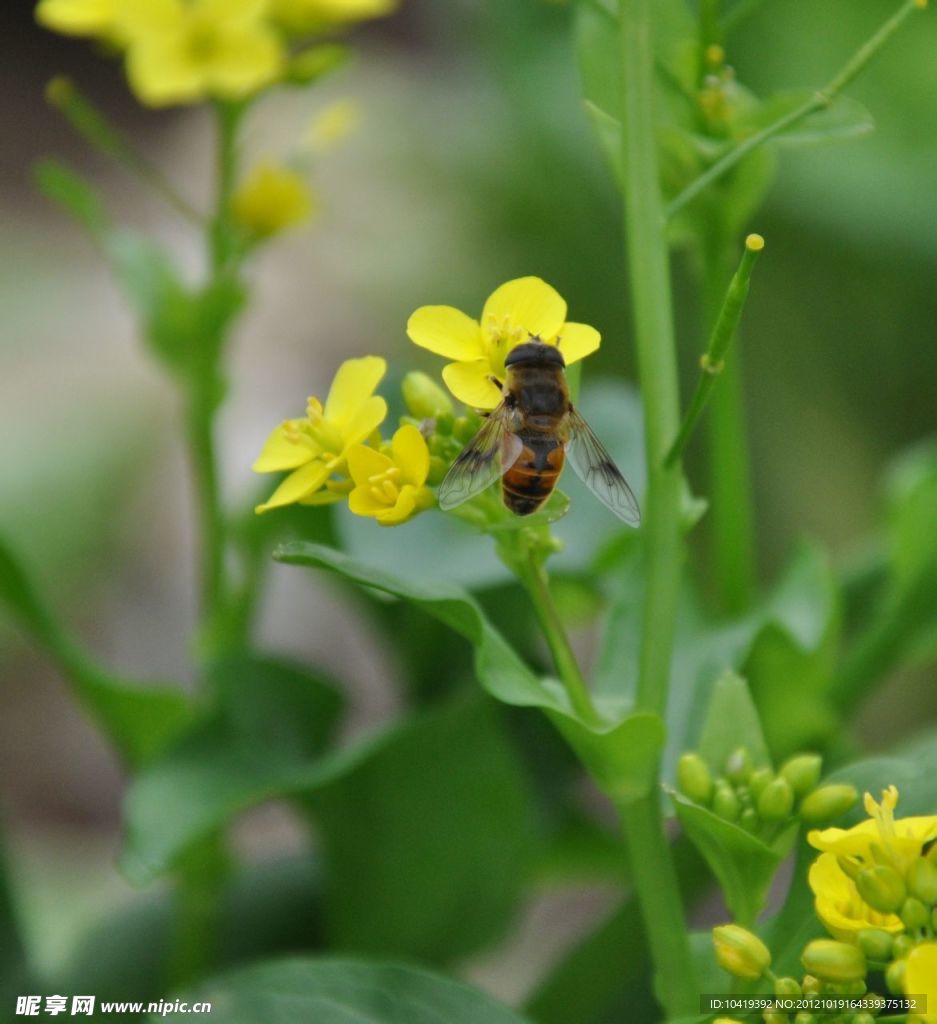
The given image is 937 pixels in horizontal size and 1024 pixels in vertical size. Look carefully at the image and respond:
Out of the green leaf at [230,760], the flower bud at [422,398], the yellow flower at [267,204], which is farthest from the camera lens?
the yellow flower at [267,204]

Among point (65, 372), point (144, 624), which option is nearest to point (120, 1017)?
point (144, 624)

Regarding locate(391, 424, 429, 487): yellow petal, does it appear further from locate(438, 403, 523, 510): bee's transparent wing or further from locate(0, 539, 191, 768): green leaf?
locate(0, 539, 191, 768): green leaf

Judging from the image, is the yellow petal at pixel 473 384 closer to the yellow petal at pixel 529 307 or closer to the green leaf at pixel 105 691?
the yellow petal at pixel 529 307

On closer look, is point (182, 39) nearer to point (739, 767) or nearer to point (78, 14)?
point (78, 14)

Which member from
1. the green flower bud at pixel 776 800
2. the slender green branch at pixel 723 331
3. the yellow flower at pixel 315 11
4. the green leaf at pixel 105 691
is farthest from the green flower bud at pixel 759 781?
the yellow flower at pixel 315 11

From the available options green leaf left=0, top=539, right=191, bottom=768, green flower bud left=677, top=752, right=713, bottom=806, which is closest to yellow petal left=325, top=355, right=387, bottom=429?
green flower bud left=677, top=752, right=713, bottom=806

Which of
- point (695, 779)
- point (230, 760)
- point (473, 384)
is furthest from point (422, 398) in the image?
point (230, 760)

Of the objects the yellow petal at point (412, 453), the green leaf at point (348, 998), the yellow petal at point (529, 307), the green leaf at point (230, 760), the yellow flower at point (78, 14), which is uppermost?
the yellow flower at point (78, 14)
